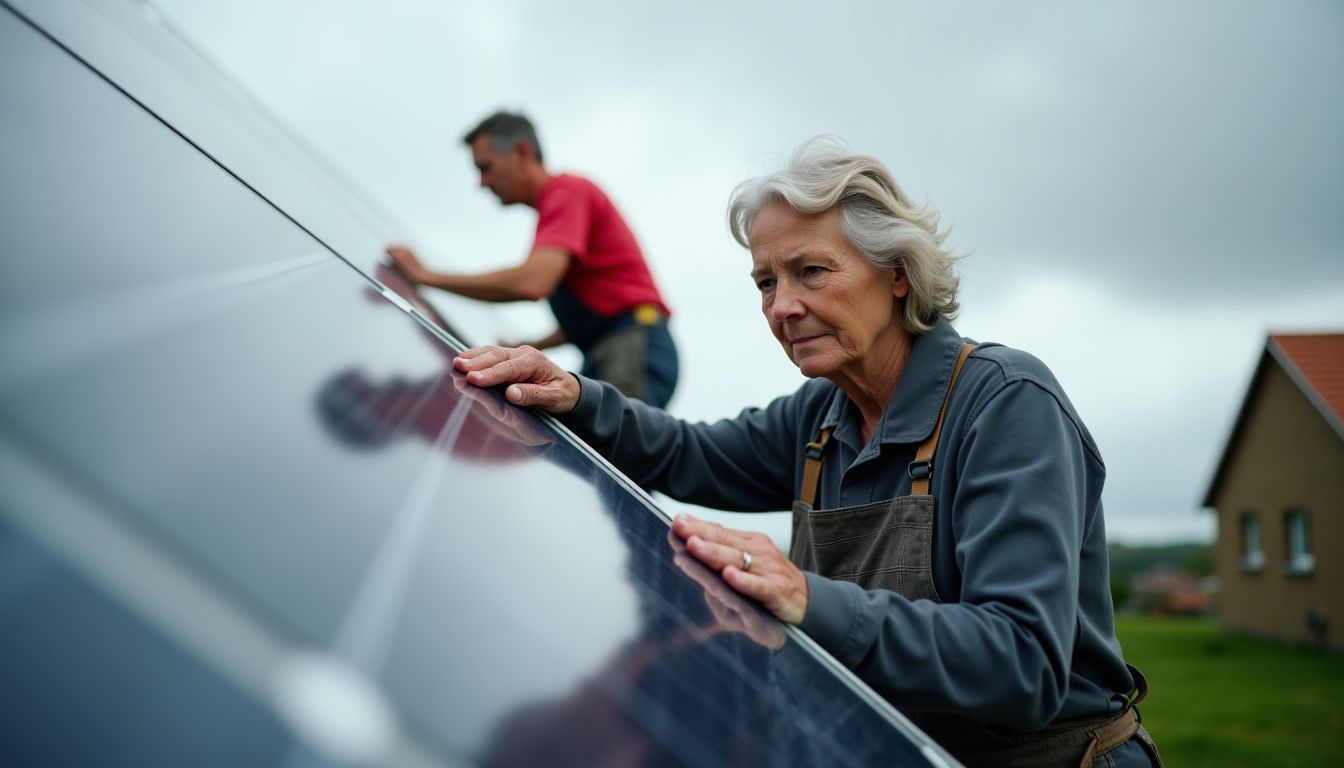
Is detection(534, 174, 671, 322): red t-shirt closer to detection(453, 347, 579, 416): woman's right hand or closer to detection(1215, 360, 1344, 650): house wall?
detection(453, 347, 579, 416): woman's right hand

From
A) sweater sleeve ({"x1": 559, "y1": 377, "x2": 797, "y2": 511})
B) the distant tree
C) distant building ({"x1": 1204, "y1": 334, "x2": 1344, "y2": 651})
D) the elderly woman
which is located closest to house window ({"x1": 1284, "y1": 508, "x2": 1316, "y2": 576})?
distant building ({"x1": 1204, "y1": 334, "x2": 1344, "y2": 651})

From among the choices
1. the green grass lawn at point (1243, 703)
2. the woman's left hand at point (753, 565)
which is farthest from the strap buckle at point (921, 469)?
the green grass lawn at point (1243, 703)

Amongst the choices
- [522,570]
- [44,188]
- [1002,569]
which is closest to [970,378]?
[1002,569]

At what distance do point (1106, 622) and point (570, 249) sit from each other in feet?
8.18

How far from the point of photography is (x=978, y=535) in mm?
1533

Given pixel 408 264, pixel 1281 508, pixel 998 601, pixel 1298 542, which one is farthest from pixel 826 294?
pixel 1281 508

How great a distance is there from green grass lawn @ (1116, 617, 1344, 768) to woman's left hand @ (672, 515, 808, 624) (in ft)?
29.3

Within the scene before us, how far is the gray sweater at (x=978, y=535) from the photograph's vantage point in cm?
136

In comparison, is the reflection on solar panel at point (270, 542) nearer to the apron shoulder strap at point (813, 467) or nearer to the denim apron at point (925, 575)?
the denim apron at point (925, 575)

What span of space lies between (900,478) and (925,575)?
0.78ft

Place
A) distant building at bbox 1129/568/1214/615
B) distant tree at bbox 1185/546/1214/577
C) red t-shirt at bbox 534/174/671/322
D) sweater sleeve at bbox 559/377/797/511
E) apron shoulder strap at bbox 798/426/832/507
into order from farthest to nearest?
distant tree at bbox 1185/546/1214/577
distant building at bbox 1129/568/1214/615
red t-shirt at bbox 534/174/671/322
sweater sleeve at bbox 559/377/797/511
apron shoulder strap at bbox 798/426/832/507

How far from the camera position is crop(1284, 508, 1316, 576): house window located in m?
21.9

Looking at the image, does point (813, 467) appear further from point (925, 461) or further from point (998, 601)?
point (998, 601)

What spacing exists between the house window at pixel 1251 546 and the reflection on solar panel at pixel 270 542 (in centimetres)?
2791
